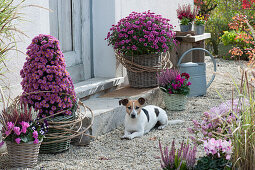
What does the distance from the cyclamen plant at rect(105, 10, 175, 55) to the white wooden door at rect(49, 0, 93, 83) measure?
1.19 ft

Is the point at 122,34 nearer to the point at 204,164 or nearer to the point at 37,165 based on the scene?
the point at 37,165

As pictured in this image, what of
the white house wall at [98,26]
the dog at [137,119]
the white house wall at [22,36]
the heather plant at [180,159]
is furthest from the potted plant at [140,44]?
the heather plant at [180,159]

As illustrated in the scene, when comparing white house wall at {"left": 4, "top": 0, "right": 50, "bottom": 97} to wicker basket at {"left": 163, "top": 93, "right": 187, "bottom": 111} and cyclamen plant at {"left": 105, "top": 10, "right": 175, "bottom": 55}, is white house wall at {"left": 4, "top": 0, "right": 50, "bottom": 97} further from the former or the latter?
wicker basket at {"left": 163, "top": 93, "right": 187, "bottom": 111}

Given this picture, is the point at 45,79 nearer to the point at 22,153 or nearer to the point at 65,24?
the point at 22,153

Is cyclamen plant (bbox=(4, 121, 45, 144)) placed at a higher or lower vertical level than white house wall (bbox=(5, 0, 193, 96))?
lower

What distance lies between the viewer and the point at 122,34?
530cm

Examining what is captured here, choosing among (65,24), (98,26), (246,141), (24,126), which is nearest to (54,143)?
(24,126)

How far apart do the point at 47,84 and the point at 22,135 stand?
0.56m

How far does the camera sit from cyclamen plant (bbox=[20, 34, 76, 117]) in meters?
3.58

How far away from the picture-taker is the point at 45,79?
11.7 feet

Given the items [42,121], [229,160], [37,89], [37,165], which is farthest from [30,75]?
[229,160]

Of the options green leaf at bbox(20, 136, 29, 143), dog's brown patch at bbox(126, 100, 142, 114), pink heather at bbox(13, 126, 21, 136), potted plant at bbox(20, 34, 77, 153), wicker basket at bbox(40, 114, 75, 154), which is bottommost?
wicker basket at bbox(40, 114, 75, 154)

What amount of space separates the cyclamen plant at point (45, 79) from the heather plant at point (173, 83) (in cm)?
200

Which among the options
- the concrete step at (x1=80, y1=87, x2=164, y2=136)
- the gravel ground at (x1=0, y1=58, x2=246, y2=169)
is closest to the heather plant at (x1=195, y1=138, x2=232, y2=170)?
the gravel ground at (x1=0, y1=58, x2=246, y2=169)
